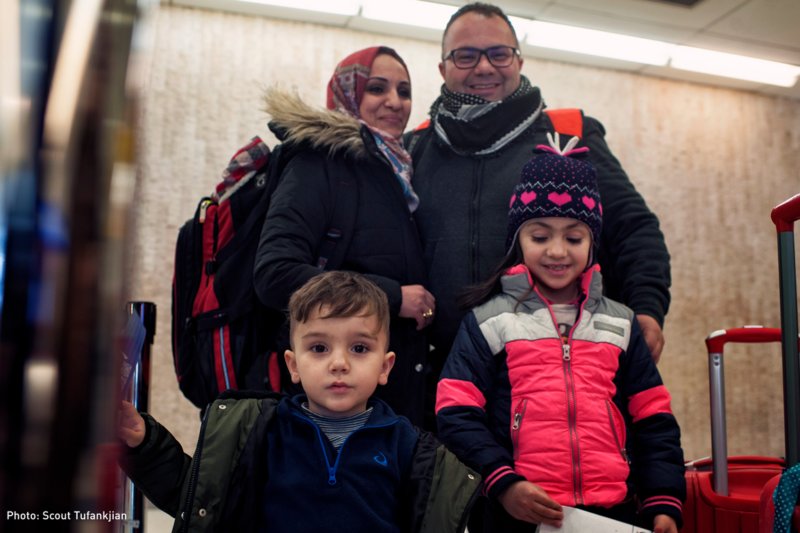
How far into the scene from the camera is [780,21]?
324 cm

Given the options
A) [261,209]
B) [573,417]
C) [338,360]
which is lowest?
[573,417]

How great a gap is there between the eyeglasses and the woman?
31 centimetres

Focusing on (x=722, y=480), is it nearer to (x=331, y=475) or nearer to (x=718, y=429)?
(x=718, y=429)

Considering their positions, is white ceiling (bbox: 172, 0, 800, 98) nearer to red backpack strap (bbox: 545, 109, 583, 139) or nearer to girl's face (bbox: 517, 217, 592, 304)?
red backpack strap (bbox: 545, 109, 583, 139)

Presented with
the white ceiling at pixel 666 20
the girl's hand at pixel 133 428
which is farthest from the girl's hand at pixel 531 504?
the white ceiling at pixel 666 20

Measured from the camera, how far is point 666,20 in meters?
3.26

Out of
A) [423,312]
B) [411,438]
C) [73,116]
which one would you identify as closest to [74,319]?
[73,116]

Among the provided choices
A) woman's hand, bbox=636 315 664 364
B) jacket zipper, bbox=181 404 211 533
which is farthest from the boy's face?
woman's hand, bbox=636 315 664 364

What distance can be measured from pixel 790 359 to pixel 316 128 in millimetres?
1149

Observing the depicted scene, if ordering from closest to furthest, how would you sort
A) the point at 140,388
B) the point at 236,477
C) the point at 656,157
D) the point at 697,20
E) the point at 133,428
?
the point at 133,428
the point at 236,477
the point at 140,388
the point at 697,20
the point at 656,157

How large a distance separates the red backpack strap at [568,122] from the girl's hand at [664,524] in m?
0.97

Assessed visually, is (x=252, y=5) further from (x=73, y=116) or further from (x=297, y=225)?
(x=73, y=116)

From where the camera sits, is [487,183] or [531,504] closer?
[531,504]

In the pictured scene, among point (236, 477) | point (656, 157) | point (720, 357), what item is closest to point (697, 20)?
point (656, 157)
